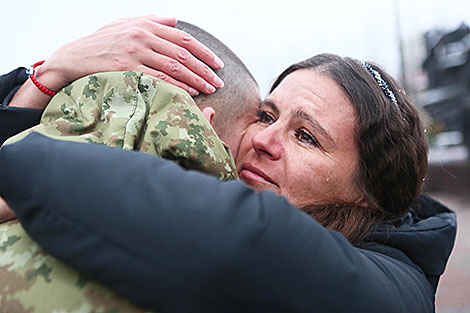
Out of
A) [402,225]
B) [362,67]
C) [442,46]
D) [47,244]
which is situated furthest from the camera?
[442,46]

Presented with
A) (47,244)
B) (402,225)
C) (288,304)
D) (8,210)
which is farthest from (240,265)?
(402,225)

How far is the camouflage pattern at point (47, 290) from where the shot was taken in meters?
1.31

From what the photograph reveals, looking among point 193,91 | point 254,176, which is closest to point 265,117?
point 254,176

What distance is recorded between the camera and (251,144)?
232 cm

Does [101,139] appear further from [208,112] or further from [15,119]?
[15,119]

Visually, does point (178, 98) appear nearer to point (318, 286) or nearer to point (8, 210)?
point (8, 210)

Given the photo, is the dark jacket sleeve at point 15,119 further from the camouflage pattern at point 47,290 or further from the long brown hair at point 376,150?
the long brown hair at point 376,150

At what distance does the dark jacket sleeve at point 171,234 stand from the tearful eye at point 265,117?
112cm

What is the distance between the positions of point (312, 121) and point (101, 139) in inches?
41.4

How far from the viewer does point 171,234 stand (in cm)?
117

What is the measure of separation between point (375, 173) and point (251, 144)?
2.12ft

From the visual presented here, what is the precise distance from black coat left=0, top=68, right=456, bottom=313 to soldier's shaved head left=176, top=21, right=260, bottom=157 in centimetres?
91

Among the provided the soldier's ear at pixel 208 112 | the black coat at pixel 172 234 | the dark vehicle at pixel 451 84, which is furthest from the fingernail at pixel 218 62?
the dark vehicle at pixel 451 84

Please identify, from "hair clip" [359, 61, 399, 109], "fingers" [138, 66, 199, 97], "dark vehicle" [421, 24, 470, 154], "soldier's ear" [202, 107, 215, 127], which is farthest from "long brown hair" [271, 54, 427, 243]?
"dark vehicle" [421, 24, 470, 154]
